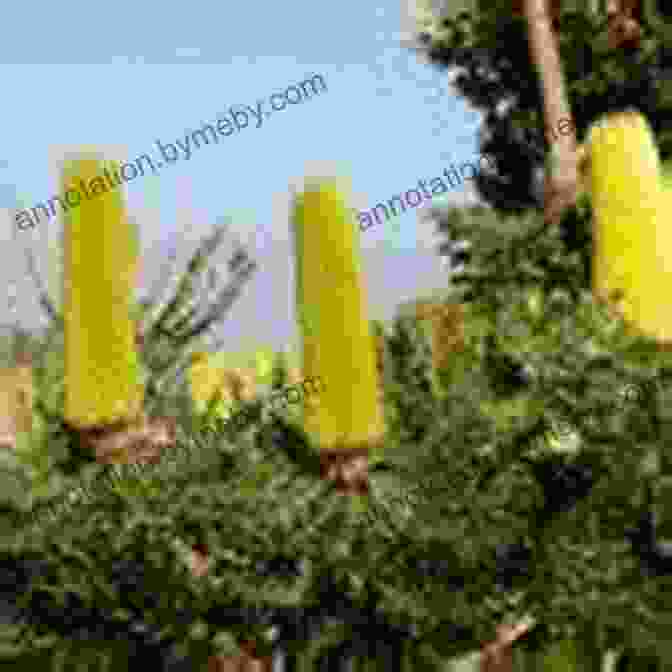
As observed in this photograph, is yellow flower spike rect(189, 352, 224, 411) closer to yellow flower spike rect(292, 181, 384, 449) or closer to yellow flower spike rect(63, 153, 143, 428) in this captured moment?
yellow flower spike rect(63, 153, 143, 428)

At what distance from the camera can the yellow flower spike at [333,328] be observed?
26.6 ft

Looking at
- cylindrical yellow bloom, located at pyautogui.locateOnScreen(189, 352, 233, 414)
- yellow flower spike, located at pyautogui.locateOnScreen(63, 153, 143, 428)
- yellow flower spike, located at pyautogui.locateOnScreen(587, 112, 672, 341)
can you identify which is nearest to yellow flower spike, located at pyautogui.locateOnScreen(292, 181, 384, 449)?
cylindrical yellow bloom, located at pyautogui.locateOnScreen(189, 352, 233, 414)

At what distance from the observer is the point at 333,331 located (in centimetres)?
810

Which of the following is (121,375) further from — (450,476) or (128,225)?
(450,476)

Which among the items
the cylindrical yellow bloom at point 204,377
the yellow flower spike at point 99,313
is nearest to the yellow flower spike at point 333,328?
the cylindrical yellow bloom at point 204,377

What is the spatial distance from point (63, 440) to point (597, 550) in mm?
3315

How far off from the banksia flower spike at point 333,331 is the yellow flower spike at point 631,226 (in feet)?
6.92

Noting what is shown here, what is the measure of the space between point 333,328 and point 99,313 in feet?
4.65

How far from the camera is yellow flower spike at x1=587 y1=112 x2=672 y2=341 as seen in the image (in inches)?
376

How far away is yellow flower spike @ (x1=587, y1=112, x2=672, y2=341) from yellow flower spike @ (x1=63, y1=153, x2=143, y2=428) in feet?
10.7

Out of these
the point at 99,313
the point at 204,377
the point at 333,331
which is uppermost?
the point at 99,313

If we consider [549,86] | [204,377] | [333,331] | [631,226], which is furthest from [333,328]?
[549,86]

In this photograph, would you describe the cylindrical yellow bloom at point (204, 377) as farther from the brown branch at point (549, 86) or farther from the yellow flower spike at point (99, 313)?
the brown branch at point (549, 86)

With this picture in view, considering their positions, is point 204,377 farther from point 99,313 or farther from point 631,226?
point 631,226
